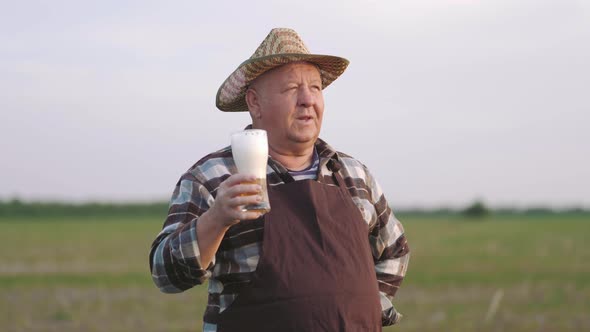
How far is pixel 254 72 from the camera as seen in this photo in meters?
3.63

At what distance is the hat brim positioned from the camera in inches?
141

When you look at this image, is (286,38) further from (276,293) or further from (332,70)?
(276,293)

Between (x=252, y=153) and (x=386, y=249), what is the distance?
3.40ft

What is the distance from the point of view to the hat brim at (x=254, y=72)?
3.58m

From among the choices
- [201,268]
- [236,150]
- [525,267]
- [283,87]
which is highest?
[283,87]

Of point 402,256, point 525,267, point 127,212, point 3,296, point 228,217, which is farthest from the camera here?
point 127,212

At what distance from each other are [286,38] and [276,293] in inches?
42.4

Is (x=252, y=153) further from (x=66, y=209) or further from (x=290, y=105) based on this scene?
(x=66, y=209)

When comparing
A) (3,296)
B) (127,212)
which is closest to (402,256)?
(3,296)

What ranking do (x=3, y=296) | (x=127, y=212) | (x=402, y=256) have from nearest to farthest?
(x=402, y=256)
(x=3, y=296)
(x=127, y=212)

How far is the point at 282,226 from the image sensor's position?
136 inches

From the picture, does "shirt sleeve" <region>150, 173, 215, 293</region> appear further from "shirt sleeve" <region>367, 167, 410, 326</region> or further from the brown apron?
"shirt sleeve" <region>367, 167, 410, 326</region>

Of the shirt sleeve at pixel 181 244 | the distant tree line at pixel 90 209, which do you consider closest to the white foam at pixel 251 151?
the shirt sleeve at pixel 181 244

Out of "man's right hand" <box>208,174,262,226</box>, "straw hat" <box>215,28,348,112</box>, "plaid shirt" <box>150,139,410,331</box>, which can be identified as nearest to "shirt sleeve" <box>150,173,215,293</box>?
"plaid shirt" <box>150,139,410,331</box>
